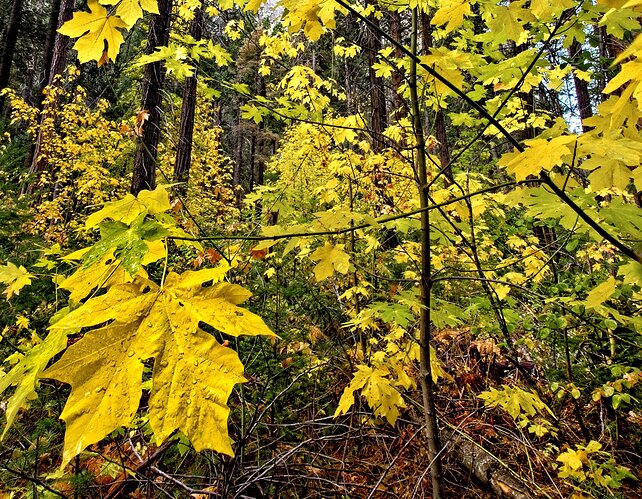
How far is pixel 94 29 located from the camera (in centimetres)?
110

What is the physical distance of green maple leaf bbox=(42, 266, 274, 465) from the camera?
544 millimetres

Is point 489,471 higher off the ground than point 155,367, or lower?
lower

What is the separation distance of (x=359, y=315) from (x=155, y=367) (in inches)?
58.1

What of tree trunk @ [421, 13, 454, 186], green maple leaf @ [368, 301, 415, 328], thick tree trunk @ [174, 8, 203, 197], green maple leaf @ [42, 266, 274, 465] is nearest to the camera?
green maple leaf @ [42, 266, 274, 465]

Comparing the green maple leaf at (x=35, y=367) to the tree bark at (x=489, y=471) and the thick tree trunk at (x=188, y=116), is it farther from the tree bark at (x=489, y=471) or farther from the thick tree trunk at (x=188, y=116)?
the thick tree trunk at (x=188, y=116)

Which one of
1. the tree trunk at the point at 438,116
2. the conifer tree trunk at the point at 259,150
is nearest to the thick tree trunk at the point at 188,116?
the tree trunk at the point at 438,116

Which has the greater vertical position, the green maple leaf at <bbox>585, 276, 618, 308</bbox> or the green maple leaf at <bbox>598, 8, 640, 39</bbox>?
the green maple leaf at <bbox>598, 8, 640, 39</bbox>

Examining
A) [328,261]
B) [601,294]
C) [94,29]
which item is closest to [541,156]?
[601,294]

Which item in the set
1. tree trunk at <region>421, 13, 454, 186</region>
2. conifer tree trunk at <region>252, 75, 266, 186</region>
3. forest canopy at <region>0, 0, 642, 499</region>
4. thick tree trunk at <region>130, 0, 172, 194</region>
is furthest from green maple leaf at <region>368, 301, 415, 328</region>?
Answer: conifer tree trunk at <region>252, 75, 266, 186</region>

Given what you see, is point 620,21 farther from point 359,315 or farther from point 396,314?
point 359,315

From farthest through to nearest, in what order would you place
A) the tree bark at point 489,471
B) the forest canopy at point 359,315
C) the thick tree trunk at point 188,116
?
1. the thick tree trunk at point 188,116
2. the tree bark at point 489,471
3. the forest canopy at point 359,315

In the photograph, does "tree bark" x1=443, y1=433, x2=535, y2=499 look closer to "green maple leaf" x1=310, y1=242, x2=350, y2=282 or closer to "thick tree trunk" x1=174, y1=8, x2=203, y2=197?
"green maple leaf" x1=310, y1=242, x2=350, y2=282

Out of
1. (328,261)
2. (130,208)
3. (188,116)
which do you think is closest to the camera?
(130,208)

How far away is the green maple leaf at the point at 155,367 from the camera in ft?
1.79
